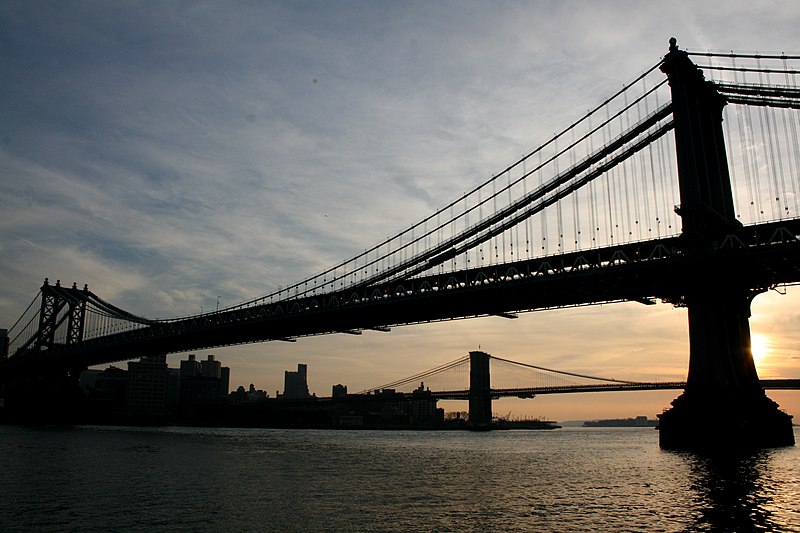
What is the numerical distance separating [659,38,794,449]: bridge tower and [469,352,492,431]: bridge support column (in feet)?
336

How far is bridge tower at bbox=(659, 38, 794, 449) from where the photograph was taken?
143ft

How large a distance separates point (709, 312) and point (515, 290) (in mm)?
14163

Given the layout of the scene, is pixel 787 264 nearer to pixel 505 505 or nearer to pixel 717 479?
pixel 717 479

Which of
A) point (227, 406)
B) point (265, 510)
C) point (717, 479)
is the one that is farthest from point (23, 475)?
point (227, 406)

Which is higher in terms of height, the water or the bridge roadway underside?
the bridge roadway underside

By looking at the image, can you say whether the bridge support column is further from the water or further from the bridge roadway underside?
the water

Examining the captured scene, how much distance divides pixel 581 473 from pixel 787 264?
19.6 metres

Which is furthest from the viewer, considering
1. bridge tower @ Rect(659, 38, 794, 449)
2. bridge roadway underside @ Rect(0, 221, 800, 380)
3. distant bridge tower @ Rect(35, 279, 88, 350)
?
distant bridge tower @ Rect(35, 279, 88, 350)

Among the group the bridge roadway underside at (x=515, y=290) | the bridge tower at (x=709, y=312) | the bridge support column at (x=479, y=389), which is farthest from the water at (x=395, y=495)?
the bridge support column at (x=479, y=389)

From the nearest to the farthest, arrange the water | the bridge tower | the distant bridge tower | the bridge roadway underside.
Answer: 1. the water
2. the bridge tower
3. the bridge roadway underside
4. the distant bridge tower

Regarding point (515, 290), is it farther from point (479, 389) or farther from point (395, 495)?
point (479, 389)

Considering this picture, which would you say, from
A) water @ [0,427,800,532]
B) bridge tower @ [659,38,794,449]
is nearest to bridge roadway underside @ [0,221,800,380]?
bridge tower @ [659,38,794,449]

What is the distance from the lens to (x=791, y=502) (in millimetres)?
24469

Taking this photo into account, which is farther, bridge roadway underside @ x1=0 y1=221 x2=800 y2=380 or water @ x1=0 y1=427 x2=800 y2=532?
bridge roadway underside @ x1=0 y1=221 x2=800 y2=380
